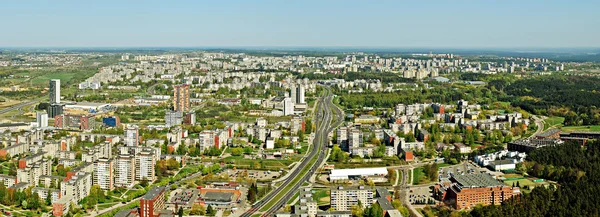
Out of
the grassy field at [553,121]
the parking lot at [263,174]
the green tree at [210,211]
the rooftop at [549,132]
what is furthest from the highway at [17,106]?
the grassy field at [553,121]

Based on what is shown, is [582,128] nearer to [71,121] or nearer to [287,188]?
[287,188]

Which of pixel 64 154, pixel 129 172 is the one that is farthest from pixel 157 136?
pixel 129 172

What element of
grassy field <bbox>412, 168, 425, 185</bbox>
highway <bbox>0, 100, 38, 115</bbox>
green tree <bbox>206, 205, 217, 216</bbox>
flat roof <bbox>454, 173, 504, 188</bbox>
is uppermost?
highway <bbox>0, 100, 38, 115</bbox>

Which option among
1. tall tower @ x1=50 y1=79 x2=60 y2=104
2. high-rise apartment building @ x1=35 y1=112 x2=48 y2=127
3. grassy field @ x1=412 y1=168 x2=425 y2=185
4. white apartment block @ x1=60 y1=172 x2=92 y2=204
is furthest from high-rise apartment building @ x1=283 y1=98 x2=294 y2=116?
white apartment block @ x1=60 y1=172 x2=92 y2=204

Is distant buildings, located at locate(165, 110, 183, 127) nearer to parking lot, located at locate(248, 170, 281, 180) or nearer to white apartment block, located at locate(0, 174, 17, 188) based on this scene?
parking lot, located at locate(248, 170, 281, 180)

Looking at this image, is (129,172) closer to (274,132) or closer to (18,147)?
(18,147)

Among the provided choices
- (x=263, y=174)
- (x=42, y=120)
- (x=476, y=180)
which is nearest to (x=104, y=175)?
(x=263, y=174)
